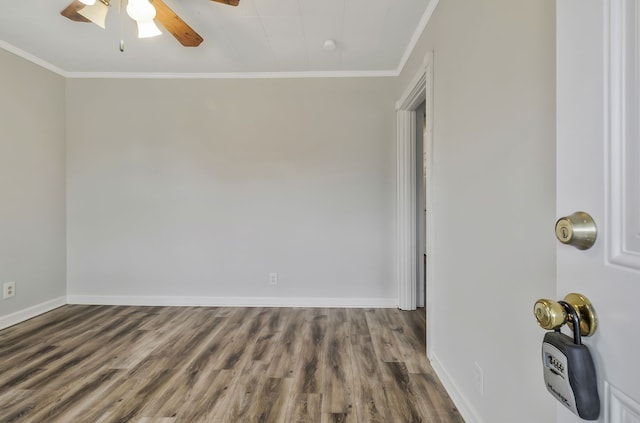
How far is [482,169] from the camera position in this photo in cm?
140

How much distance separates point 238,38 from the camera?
250 centimetres

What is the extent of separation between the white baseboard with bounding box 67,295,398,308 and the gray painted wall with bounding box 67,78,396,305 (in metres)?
0.02

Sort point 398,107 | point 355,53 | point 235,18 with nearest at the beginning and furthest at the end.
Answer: point 235,18, point 355,53, point 398,107

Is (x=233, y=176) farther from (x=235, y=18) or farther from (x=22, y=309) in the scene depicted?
(x=22, y=309)

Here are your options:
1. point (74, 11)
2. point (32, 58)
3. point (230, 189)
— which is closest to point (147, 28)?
point (74, 11)

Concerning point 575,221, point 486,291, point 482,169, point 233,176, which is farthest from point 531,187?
point 233,176

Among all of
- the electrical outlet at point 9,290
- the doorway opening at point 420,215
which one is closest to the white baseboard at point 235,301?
the doorway opening at point 420,215

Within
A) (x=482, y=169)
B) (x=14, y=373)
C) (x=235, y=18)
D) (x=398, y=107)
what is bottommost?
(x=14, y=373)

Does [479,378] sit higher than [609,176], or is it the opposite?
[609,176]

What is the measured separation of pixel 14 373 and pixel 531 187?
309 cm

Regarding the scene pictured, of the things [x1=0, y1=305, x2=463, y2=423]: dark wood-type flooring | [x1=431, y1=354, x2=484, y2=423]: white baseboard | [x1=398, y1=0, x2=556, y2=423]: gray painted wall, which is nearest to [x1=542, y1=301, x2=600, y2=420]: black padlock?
[x1=398, y1=0, x2=556, y2=423]: gray painted wall

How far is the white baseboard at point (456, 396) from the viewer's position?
1451 mm

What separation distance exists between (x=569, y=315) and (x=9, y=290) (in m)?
3.92

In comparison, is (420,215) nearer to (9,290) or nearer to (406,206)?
(406,206)
